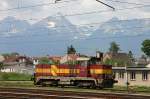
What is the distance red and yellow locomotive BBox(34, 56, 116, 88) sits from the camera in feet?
139

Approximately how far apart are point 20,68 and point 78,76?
101 metres

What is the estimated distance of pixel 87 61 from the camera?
42938 mm

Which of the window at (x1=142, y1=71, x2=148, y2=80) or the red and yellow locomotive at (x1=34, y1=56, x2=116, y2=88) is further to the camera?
the window at (x1=142, y1=71, x2=148, y2=80)

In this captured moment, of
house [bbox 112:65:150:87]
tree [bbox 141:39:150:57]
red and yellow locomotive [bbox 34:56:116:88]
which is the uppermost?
tree [bbox 141:39:150:57]

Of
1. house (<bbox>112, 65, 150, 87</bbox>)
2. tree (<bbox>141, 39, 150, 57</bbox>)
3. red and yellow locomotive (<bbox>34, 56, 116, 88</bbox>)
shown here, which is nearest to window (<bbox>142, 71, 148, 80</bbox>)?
house (<bbox>112, 65, 150, 87</bbox>)

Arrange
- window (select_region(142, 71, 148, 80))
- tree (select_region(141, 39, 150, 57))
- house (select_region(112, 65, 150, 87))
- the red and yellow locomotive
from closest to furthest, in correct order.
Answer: the red and yellow locomotive, house (select_region(112, 65, 150, 87)), window (select_region(142, 71, 148, 80)), tree (select_region(141, 39, 150, 57))

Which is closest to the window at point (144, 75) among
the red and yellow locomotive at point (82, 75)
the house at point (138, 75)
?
the house at point (138, 75)

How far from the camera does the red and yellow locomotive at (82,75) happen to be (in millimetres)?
42219

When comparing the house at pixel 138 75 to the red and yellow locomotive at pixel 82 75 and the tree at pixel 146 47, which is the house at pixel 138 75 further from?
the tree at pixel 146 47

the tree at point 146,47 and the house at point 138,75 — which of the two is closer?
the house at point 138,75

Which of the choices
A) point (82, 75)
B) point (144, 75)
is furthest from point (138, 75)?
point (82, 75)

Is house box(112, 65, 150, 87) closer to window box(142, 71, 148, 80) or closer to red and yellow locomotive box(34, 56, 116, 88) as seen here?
window box(142, 71, 148, 80)

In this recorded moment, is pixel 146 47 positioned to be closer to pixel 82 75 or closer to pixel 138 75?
pixel 138 75

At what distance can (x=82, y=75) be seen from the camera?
43.1 m
